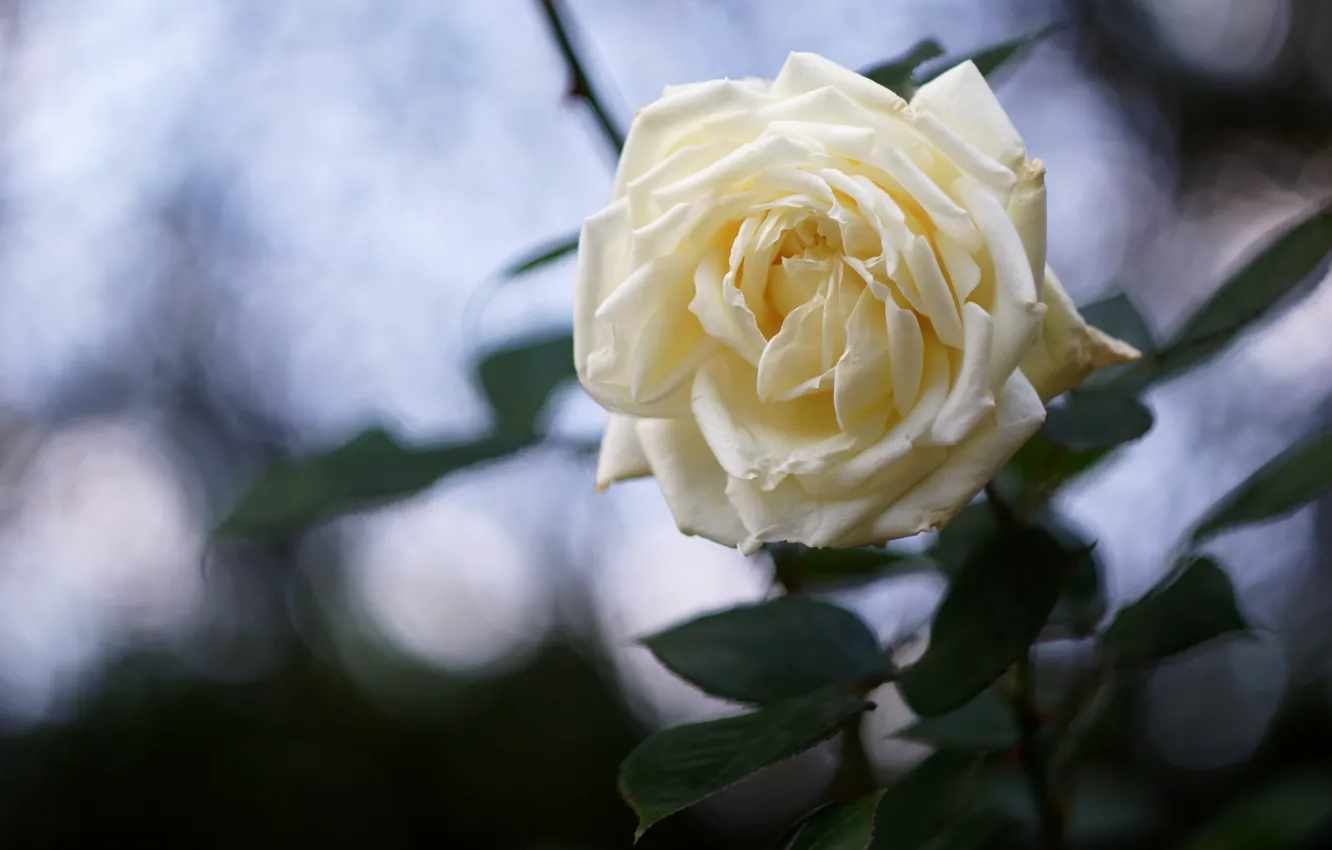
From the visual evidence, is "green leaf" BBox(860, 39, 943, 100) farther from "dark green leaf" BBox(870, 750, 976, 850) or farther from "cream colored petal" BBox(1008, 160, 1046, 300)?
"dark green leaf" BBox(870, 750, 976, 850)

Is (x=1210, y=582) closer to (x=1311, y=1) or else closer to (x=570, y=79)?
(x=570, y=79)

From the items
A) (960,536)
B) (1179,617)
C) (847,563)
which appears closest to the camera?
(1179,617)

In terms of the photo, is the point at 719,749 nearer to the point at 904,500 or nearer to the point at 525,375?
the point at 904,500

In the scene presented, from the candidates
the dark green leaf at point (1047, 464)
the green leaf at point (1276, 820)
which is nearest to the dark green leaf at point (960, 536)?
the dark green leaf at point (1047, 464)

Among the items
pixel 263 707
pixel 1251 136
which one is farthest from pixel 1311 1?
pixel 263 707

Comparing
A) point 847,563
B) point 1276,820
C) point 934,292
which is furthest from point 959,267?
point 1276,820
